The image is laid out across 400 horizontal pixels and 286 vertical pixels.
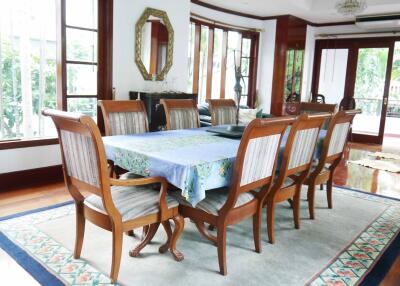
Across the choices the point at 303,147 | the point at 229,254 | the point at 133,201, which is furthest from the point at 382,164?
the point at 133,201

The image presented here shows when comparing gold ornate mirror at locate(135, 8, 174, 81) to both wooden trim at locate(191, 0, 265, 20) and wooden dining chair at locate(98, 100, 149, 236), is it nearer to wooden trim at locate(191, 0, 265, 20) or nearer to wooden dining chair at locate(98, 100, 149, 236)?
wooden trim at locate(191, 0, 265, 20)

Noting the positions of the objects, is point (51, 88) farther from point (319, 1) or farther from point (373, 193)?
point (319, 1)

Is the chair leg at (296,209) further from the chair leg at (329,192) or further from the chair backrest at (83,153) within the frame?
the chair backrest at (83,153)

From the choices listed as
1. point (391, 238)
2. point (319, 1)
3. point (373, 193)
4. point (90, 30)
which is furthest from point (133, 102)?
point (319, 1)

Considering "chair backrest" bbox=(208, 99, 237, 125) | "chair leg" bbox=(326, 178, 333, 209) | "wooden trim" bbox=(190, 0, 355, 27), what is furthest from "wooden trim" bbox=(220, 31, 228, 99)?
"chair leg" bbox=(326, 178, 333, 209)

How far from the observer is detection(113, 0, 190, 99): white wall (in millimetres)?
4383

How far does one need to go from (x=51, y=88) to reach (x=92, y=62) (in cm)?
57

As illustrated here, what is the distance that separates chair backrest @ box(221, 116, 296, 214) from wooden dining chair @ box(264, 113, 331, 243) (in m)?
0.15

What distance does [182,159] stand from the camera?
79.9 inches

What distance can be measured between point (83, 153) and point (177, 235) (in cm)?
80

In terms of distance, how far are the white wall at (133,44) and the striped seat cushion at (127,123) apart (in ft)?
5.01

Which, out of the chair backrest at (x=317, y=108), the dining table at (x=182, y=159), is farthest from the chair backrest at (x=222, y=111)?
the dining table at (x=182, y=159)

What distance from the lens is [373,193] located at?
156 inches

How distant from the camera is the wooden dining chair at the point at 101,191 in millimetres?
1760
